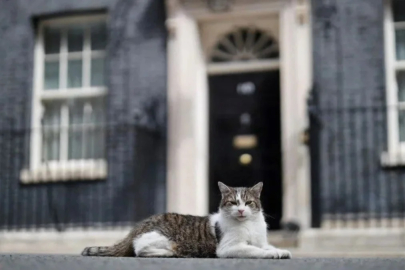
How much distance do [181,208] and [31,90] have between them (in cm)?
298

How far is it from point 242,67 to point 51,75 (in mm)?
2863

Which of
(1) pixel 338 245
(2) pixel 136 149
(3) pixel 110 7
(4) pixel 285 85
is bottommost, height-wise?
(1) pixel 338 245

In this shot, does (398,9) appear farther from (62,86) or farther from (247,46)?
(62,86)

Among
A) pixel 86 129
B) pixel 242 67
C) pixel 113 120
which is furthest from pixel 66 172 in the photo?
pixel 242 67

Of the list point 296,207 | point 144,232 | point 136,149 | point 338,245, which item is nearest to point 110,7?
point 136,149

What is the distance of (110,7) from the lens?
13.9 metres

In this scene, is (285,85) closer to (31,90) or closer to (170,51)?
(170,51)

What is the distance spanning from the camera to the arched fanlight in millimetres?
13367

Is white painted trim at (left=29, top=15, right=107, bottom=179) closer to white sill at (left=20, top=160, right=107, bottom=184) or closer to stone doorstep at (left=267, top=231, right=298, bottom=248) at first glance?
white sill at (left=20, top=160, right=107, bottom=184)

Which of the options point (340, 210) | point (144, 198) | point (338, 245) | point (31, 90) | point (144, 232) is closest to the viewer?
point (144, 232)

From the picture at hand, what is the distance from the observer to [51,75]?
46.6 ft

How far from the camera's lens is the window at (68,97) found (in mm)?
13609

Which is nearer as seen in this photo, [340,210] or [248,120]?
[340,210]

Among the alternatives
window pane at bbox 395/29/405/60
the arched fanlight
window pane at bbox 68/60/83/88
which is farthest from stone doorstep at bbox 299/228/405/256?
window pane at bbox 68/60/83/88
